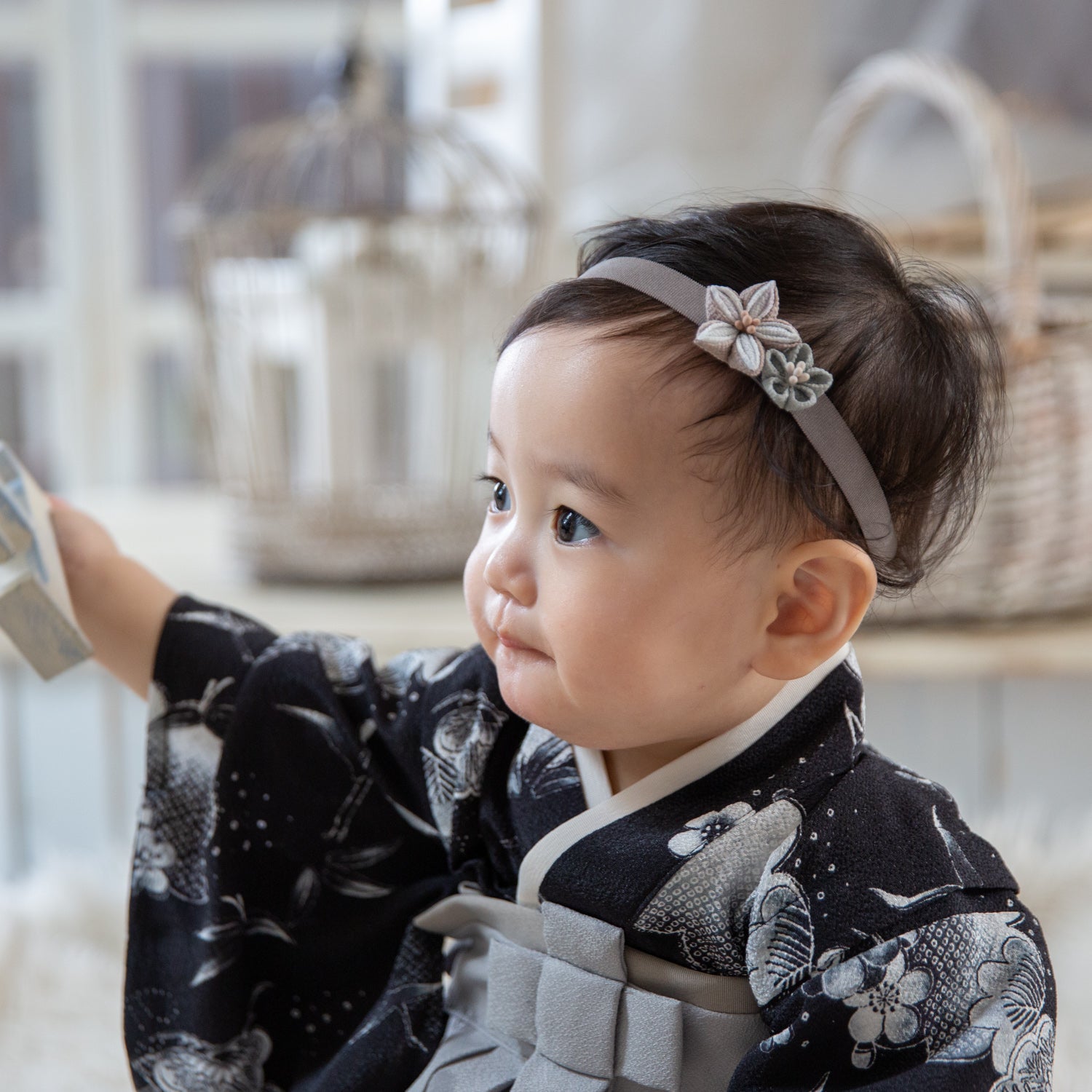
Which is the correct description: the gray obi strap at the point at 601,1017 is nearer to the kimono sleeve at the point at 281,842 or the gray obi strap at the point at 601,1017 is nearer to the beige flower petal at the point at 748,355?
the kimono sleeve at the point at 281,842

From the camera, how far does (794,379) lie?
18.2 inches

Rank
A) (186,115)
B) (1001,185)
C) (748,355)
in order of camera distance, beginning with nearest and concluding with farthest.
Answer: (748,355) → (1001,185) → (186,115)

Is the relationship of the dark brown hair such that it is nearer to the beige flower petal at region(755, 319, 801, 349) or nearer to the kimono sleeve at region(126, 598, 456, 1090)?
the beige flower petal at region(755, 319, 801, 349)

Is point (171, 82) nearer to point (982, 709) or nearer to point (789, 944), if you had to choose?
point (982, 709)

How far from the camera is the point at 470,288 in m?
1.21

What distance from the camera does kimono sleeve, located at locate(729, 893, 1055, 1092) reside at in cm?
46

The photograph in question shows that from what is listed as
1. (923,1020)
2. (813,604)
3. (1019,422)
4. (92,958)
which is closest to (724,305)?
(813,604)

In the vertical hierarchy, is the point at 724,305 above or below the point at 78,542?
above

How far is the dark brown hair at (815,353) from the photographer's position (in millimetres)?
474

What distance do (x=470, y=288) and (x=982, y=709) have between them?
61cm

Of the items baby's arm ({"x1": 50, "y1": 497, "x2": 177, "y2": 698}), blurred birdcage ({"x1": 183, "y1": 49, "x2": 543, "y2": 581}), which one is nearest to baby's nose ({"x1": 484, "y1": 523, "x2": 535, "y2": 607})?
baby's arm ({"x1": 50, "y1": 497, "x2": 177, "y2": 698})

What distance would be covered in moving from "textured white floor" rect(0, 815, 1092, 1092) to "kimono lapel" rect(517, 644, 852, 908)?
0.28m

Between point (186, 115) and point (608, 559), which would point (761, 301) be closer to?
point (608, 559)

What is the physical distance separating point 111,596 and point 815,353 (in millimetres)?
379
